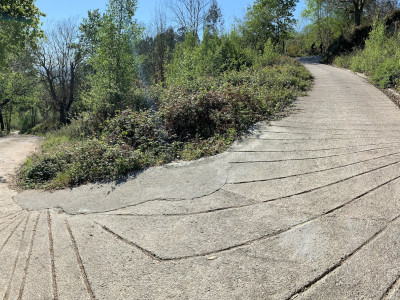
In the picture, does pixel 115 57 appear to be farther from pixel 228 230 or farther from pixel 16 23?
pixel 228 230

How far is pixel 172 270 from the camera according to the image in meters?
2.74

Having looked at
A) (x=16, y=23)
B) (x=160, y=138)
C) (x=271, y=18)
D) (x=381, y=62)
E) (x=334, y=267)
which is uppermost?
(x=271, y=18)

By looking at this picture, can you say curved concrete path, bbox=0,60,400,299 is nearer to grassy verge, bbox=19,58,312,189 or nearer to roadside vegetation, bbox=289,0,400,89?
grassy verge, bbox=19,58,312,189

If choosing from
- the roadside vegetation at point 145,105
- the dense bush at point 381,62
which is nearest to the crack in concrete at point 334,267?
the roadside vegetation at point 145,105

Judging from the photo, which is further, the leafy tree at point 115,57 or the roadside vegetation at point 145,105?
the leafy tree at point 115,57

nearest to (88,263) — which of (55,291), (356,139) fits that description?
(55,291)

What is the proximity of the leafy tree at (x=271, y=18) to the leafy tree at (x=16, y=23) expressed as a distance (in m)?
20.0

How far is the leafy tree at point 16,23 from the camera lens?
1367cm

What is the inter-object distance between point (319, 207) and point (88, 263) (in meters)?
2.67

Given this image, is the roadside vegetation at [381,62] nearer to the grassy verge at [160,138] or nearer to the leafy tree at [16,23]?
the grassy verge at [160,138]

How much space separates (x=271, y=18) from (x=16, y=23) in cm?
2472

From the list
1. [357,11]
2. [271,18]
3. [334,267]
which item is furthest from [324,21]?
[334,267]

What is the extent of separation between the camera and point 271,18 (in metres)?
30.8

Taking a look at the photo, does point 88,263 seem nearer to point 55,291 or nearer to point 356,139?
point 55,291
